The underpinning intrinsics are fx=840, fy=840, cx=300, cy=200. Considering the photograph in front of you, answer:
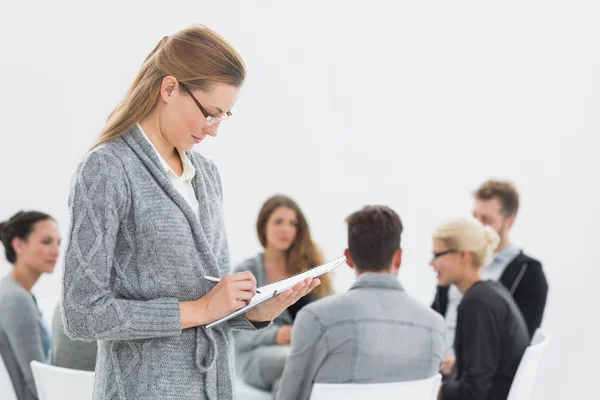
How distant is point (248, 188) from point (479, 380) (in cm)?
302

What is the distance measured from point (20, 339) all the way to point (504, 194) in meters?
2.41

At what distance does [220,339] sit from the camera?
1.57m

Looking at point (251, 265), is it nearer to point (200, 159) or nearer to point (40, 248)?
point (40, 248)

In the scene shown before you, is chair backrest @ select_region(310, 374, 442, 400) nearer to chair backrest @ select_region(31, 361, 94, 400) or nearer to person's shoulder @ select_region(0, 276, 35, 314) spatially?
chair backrest @ select_region(31, 361, 94, 400)

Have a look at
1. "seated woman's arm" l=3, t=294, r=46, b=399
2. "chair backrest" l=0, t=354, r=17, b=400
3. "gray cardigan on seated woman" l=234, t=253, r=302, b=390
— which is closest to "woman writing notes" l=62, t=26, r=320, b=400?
"chair backrest" l=0, t=354, r=17, b=400

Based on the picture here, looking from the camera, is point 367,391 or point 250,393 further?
point 250,393

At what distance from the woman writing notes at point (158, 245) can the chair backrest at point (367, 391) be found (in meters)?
0.50

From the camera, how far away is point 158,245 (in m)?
1.46

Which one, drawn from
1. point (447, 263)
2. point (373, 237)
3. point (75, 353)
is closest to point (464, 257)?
point (447, 263)

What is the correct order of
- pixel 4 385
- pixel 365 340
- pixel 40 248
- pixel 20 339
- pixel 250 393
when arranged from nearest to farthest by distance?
1. pixel 365 340
2. pixel 4 385
3. pixel 20 339
4. pixel 250 393
5. pixel 40 248

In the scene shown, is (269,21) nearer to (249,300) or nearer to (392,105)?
(392,105)

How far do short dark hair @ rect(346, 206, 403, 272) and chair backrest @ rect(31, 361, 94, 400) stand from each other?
88 centimetres

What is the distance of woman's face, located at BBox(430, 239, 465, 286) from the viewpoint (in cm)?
332

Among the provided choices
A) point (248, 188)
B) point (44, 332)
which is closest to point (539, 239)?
point (248, 188)
